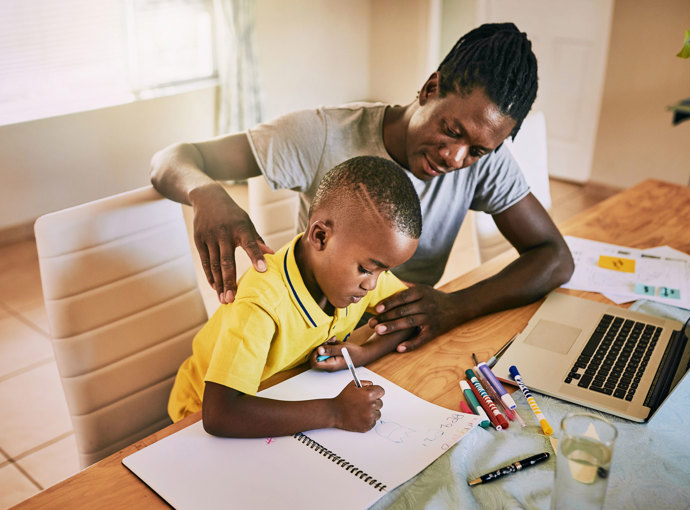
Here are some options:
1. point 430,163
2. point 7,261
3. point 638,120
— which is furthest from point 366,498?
point 638,120

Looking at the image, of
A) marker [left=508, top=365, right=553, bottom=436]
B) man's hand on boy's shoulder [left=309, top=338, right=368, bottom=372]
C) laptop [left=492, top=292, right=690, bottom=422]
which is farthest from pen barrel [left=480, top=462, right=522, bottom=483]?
man's hand on boy's shoulder [left=309, top=338, right=368, bottom=372]

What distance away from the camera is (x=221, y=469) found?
2.93 ft

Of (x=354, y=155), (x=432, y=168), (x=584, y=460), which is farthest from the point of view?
(x=354, y=155)

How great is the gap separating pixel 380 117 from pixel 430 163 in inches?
8.0

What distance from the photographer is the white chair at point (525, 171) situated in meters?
1.94

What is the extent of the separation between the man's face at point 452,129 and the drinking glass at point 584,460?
0.65 metres

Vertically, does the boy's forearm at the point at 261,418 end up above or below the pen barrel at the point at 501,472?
above

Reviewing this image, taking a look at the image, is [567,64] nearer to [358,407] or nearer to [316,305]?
[316,305]

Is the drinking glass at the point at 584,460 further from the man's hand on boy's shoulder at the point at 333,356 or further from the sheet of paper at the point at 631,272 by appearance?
the sheet of paper at the point at 631,272

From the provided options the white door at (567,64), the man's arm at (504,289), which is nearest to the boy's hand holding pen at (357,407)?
the man's arm at (504,289)

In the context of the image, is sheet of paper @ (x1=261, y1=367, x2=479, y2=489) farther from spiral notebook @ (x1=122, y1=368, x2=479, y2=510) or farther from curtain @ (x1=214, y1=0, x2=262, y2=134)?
curtain @ (x1=214, y1=0, x2=262, y2=134)

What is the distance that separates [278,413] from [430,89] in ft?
2.42

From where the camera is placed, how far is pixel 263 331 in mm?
1017

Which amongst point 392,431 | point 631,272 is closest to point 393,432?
point 392,431
